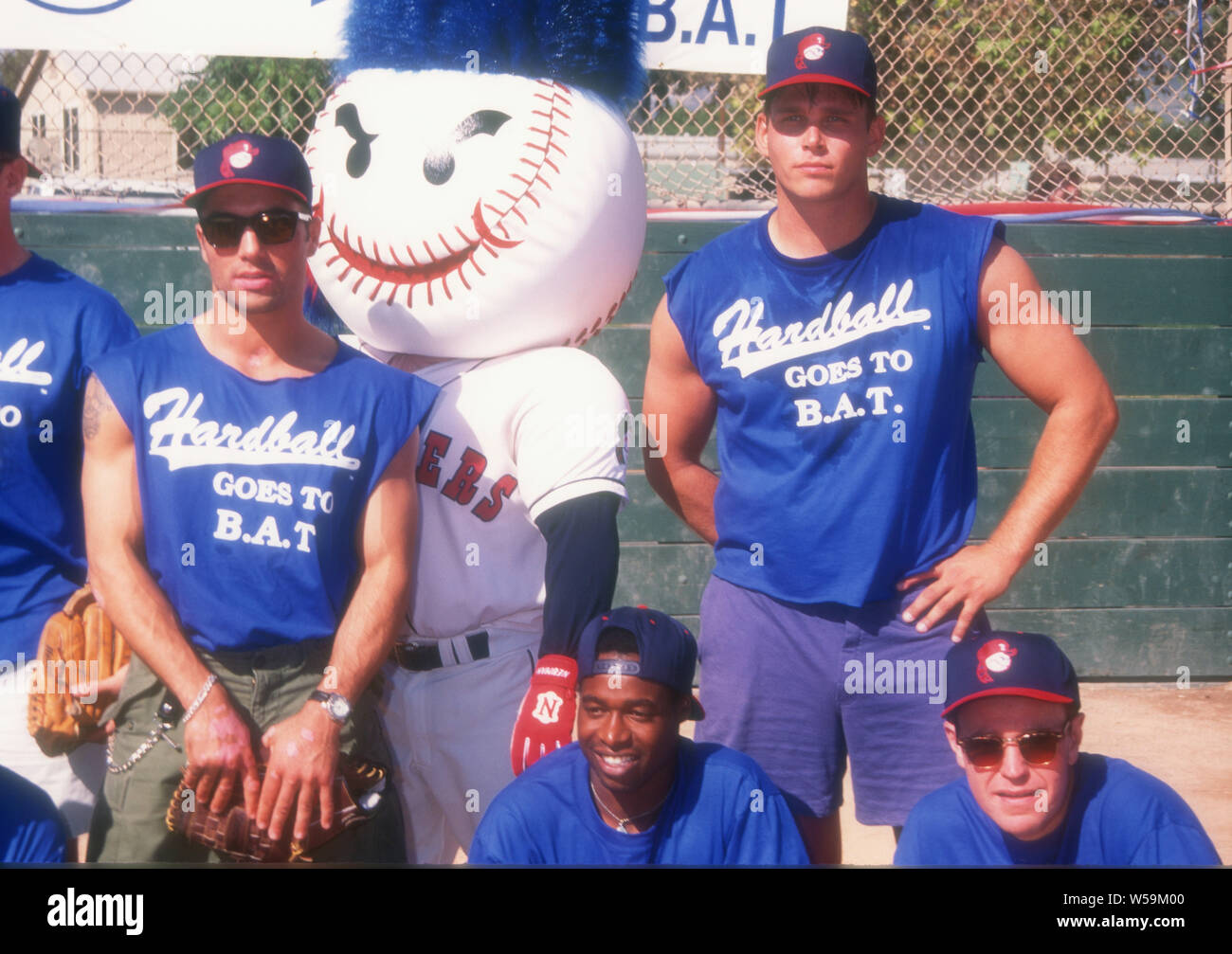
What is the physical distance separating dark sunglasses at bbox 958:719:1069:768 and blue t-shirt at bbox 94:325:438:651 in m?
1.10

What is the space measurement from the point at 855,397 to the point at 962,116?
9.96 ft

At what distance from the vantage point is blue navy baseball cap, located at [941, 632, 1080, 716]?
7.13 feet

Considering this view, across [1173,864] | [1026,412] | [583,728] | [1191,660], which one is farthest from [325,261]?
[1191,660]

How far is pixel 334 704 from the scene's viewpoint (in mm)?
2100

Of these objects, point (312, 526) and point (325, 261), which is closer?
point (312, 526)

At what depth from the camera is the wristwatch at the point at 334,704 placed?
2.10 m

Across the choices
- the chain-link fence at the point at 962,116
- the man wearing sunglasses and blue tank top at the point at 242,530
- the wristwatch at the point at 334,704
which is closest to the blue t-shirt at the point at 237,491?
the man wearing sunglasses and blue tank top at the point at 242,530

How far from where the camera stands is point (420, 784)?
8.13ft

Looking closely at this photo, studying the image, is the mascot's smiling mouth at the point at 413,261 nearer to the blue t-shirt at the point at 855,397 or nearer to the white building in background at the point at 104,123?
the blue t-shirt at the point at 855,397

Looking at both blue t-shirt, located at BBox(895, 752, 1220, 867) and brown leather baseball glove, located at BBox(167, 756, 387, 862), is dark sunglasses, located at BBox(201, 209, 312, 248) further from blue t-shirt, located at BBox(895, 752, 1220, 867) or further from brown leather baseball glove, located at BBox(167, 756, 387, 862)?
blue t-shirt, located at BBox(895, 752, 1220, 867)

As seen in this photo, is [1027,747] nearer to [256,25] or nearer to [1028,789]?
[1028,789]

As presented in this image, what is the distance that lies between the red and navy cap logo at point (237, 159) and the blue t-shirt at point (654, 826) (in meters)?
1.09
